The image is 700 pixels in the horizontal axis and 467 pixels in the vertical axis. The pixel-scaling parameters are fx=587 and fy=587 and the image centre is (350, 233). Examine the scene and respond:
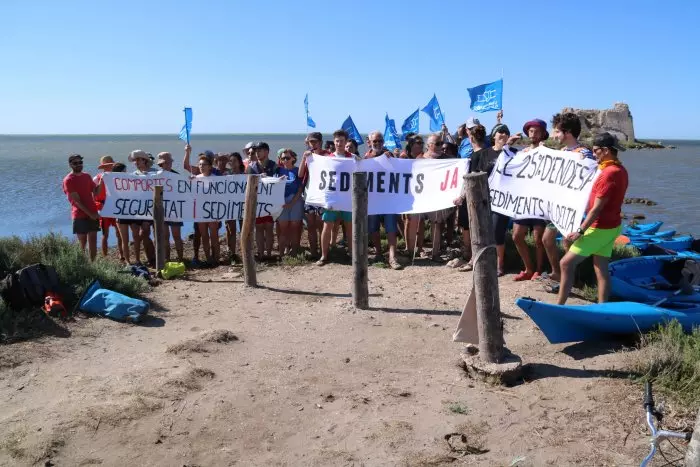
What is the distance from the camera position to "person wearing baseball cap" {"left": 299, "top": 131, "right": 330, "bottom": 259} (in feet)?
33.7

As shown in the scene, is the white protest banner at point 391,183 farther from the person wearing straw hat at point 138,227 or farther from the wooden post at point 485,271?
the wooden post at point 485,271

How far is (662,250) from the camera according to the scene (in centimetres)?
1009

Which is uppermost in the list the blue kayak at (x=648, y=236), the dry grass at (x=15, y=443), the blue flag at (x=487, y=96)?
the blue flag at (x=487, y=96)

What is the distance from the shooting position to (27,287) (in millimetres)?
7195

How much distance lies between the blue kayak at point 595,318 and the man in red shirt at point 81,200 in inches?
290

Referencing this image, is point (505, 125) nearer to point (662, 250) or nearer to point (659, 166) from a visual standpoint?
point (662, 250)

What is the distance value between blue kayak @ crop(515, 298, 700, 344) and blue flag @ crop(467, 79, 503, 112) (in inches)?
261

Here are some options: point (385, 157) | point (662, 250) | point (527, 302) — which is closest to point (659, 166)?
point (662, 250)

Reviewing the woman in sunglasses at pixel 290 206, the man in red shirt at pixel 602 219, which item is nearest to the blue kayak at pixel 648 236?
the man in red shirt at pixel 602 219

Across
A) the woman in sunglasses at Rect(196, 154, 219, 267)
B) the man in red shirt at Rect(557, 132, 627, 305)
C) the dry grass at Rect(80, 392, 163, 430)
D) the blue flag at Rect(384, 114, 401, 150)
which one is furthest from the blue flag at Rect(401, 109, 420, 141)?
the dry grass at Rect(80, 392, 163, 430)

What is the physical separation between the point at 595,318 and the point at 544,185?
7.86 feet

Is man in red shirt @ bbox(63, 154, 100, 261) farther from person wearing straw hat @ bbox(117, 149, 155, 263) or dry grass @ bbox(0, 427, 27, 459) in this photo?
dry grass @ bbox(0, 427, 27, 459)

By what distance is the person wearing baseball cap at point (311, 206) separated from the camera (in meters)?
10.3

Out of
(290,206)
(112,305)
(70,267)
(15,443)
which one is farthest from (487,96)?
(15,443)
